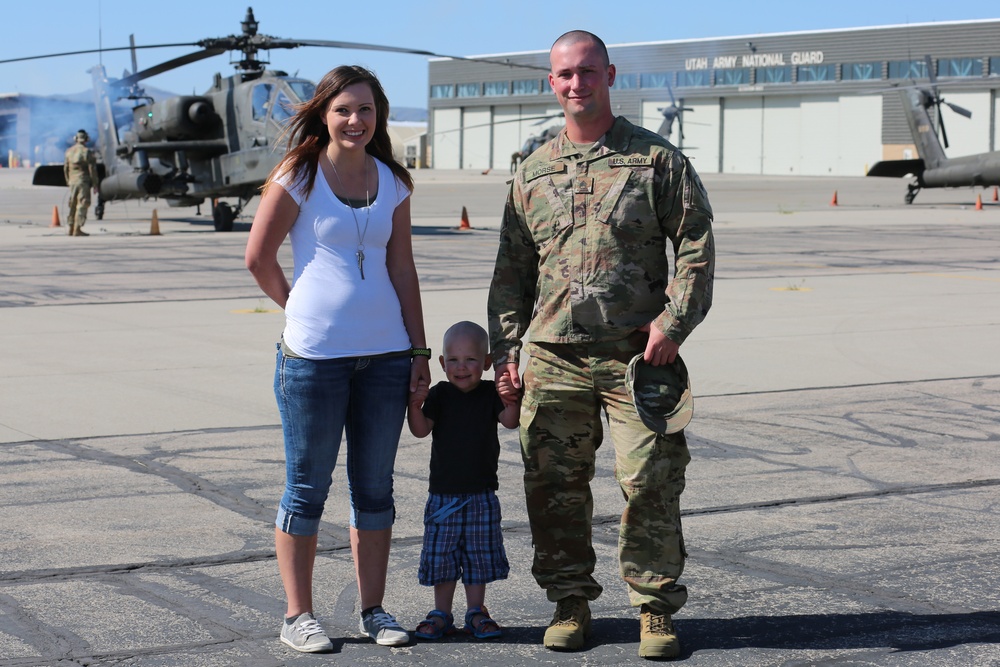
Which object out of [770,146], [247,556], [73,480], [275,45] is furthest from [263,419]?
[770,146]

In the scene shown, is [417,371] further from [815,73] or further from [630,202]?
[815,73]

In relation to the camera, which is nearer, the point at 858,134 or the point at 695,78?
the point at 858,134

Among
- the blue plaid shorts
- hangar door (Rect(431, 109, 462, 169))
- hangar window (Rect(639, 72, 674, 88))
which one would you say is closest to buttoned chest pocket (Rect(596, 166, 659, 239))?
the blue plaid shorts

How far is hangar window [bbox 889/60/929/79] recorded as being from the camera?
72875 millimetres

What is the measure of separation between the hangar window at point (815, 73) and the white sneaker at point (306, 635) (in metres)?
78.8

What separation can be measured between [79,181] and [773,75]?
2512 inches

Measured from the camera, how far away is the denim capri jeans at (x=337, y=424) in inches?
162

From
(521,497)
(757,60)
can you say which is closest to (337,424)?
(521,497)

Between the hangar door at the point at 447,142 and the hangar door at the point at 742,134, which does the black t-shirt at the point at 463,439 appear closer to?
the hangar door at the point at 742,134

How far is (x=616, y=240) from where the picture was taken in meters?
4.22

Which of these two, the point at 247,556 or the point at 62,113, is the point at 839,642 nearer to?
the point at 247,556

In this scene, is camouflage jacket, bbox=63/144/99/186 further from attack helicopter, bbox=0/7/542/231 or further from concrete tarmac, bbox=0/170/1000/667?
concrete tarmac, bbox=0/170/1000/667

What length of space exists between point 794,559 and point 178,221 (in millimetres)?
27293

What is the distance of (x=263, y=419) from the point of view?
26.3 feet
